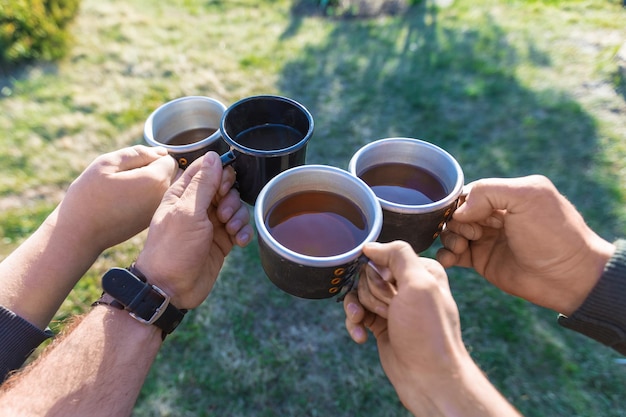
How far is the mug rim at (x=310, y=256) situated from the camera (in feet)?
4.62

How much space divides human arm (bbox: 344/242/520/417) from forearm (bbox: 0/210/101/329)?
4.60ft

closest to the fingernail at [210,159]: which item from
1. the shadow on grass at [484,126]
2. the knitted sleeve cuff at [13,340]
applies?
the knitted sleeve cuff at [13,340]

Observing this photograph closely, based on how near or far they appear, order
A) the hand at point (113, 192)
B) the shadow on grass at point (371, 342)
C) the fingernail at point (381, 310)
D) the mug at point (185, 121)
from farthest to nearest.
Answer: the shadow on grass at point (371, 342) → the mug at point (185, 121) → the hand at point (113, 192) → the fingernail at point (381, 310)

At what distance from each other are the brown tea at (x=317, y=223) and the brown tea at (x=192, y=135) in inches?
28.2

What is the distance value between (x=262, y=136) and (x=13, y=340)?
1346 millimetres

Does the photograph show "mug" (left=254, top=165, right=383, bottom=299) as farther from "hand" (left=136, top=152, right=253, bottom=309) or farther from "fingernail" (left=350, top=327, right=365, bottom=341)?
"hand" (left=136, top=152, right=253, bottom=309)

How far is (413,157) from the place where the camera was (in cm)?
193

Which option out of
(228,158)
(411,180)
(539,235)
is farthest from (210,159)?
(539,235)

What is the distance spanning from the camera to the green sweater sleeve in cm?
178

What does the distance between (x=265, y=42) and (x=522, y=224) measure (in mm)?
4416

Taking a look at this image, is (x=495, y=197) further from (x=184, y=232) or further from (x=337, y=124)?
(x=337, y=124)

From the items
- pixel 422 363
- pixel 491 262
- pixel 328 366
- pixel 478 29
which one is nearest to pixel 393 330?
pixel 422 363

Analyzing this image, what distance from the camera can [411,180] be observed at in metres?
1.93

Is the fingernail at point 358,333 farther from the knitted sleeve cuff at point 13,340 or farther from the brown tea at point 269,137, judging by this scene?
the knitted sleeve cuff at point 13,340
